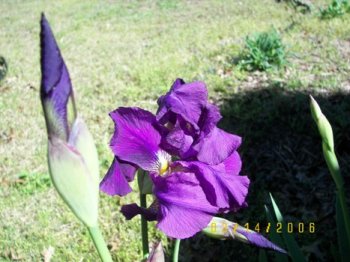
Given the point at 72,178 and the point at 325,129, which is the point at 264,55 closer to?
the point at 325,129

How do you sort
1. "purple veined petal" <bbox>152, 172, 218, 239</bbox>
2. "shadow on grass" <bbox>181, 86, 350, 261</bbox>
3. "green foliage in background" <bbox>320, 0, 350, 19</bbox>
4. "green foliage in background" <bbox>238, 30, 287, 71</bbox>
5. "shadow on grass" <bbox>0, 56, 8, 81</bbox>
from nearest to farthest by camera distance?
"purple veined petal" <bbox>152, 172, 218, 239</bbox>
"shadow on grass" <bbox>181, 86, 350, 261</bbox>
"green foliage in background" <bbox>238, 30, 287, 71</bbox>
"shadow on grass" <bbox>0, 56, 8, 81</bbox>
"green foliage in background" <bbox>320, 0, 350, 19</bbox>

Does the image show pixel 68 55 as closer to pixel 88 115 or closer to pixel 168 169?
pixel 88 115

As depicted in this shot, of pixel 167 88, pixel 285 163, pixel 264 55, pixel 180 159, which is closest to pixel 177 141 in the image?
pixel 180 159

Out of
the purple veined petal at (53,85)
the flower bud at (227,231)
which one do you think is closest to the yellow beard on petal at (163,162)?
the flower bud at (227,231)

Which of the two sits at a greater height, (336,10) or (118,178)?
(118,178)

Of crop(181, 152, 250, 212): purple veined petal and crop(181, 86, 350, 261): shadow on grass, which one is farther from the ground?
crop(181, 152, 250, 212): purple veined petal


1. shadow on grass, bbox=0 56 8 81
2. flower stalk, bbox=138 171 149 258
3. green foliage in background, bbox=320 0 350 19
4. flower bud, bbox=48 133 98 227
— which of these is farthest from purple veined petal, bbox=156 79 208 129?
green foliage in background, bbox=320 0 350 19

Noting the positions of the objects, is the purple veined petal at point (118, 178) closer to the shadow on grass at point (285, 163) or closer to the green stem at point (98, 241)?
the green stem at point (98, 241)

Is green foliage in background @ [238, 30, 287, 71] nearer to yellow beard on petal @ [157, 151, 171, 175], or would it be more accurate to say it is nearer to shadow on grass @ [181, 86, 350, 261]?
shadow on grass @ [181, 86, 350, 261]
